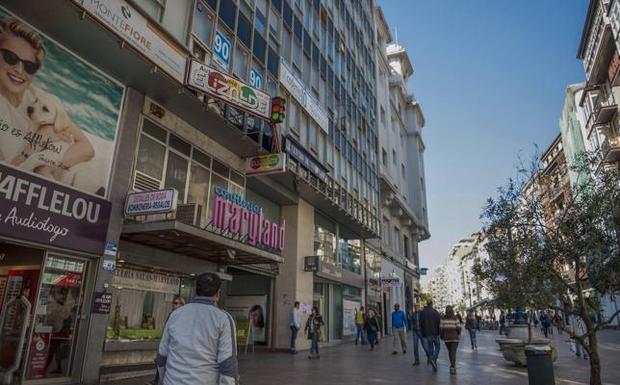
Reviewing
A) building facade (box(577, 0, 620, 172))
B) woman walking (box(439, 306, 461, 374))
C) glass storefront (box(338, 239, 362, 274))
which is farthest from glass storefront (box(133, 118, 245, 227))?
building facade (box(577, 0, 620, 172))

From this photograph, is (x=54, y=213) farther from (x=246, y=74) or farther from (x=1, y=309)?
(x=246, y=74)

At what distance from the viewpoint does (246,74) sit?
1577cm

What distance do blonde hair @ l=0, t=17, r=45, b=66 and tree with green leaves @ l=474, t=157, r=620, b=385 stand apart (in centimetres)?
1056

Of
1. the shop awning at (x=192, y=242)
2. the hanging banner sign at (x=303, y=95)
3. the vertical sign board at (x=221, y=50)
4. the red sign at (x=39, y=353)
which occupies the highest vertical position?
A: the hanging banner sign at (x=303, y=95)

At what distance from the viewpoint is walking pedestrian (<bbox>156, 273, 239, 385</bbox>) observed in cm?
330

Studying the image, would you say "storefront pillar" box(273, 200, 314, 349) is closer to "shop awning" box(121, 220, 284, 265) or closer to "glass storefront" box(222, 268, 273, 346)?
"glass storefront" box(222, 268, 273, 346)

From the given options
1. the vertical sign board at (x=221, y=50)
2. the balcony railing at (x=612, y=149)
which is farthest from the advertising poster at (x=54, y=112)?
the balcony railing at (x=612, y=149)

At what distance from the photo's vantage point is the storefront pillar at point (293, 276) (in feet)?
60.1

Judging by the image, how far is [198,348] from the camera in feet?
10.9

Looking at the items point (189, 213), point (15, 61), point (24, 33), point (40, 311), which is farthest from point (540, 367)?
point (24, 33)

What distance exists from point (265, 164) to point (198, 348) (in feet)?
41.2

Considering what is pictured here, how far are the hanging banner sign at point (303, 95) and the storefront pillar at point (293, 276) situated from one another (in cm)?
428

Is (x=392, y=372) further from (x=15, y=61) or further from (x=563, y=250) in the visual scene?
(x=15, y=61)

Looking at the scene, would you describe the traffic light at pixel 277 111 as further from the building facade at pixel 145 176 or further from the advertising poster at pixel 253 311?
the advertising poster at pixel 253 311
